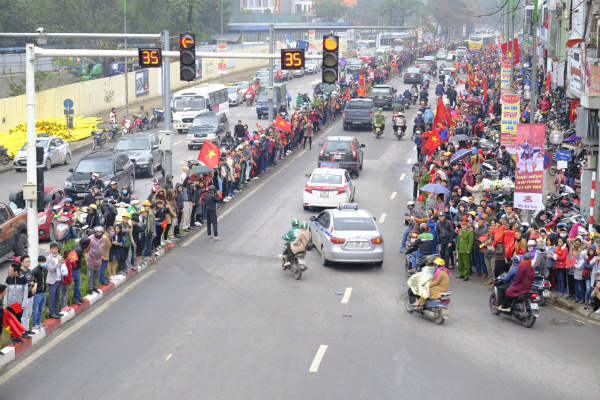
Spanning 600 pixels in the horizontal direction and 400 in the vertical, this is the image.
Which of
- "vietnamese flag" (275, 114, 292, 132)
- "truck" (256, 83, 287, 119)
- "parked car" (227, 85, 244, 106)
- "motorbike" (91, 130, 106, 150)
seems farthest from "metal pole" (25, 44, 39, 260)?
"parked car" (227, 85, 244, 106)

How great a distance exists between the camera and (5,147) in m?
41.1

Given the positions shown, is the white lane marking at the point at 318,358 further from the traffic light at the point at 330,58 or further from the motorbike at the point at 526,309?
the traffic light at the point at 330,58

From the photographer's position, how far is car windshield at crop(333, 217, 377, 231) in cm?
2280

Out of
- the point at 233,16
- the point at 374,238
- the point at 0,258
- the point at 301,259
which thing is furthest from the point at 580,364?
the point at 233,16

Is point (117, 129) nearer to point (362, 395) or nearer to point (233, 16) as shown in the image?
point (362, 395)

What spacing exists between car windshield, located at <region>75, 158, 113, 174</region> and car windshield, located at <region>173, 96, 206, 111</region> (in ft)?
65.2

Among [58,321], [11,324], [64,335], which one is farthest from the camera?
[58,321]

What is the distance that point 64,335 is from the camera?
656 inches

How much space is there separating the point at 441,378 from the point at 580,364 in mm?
2774

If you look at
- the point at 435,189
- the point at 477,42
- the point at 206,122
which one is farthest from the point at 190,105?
the point at 477,42

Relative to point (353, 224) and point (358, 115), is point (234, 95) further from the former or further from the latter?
point (353, 224)

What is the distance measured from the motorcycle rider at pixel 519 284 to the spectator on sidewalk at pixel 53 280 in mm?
8567

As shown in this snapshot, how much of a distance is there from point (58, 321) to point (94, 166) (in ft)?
51.9

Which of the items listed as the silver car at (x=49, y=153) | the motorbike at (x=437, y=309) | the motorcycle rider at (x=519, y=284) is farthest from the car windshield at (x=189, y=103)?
the motorcycle rider at (x=519, y=284)
